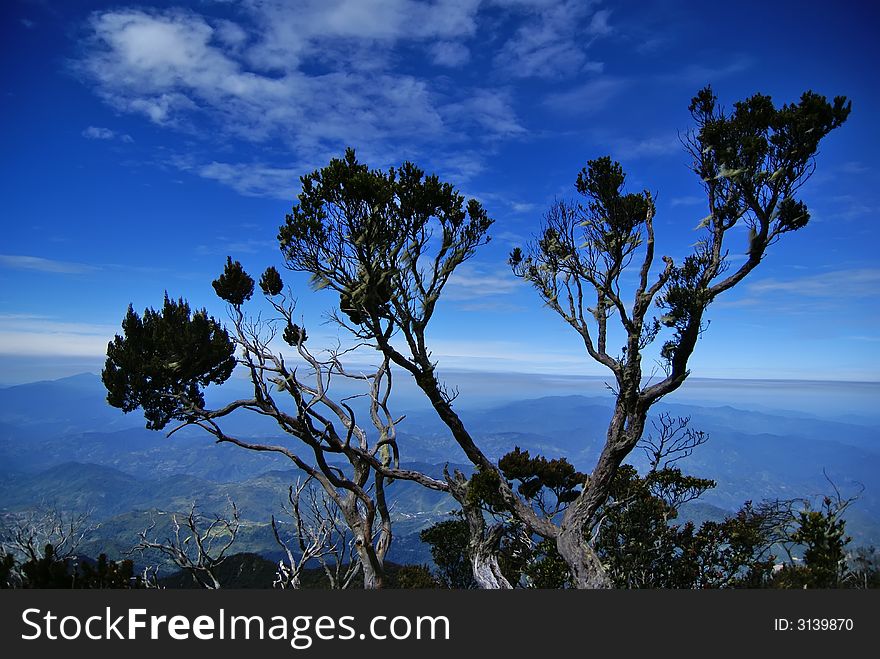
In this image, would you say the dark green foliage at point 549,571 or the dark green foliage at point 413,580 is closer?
the dark green foliage at point 549,571

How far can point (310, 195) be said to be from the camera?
35.2 ft

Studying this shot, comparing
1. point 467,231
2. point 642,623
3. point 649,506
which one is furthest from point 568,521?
point 467,231

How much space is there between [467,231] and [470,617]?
885 centimetres

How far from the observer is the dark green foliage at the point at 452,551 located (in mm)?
15469

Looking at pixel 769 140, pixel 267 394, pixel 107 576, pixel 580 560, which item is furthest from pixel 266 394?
pixel 769 140

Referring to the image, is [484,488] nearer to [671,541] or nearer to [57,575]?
[671,541]

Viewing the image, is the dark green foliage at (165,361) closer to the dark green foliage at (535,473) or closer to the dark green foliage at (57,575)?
the dark green foliage at (57,575)

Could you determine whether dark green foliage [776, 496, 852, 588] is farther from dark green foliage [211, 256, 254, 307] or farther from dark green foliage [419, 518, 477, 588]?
dark green foliage [211, 256, 254, 307]

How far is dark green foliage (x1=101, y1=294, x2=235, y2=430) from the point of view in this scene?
40.5 feet

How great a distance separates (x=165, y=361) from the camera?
12.3m

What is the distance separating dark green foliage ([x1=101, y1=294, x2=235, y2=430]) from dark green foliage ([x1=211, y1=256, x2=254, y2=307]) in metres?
1.75

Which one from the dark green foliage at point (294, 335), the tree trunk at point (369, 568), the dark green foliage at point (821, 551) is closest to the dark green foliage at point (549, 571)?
the tree trunk at point (369, 568)

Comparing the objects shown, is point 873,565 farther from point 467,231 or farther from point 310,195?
point 310,195

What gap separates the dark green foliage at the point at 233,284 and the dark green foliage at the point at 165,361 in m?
1.75
